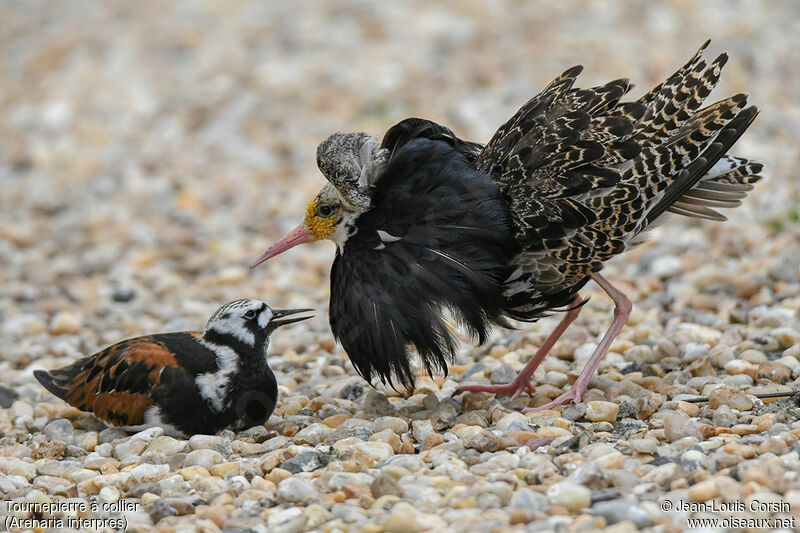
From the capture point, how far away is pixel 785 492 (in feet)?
12.2

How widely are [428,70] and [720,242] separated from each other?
15.4 ft

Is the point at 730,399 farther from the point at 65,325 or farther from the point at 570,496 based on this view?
the point at 65,325

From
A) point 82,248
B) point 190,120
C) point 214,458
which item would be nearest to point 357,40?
point 190,120

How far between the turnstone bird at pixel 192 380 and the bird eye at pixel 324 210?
0.61 m

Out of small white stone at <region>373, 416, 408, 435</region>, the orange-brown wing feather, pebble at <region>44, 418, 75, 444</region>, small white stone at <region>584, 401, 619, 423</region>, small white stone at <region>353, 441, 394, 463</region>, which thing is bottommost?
small white stone at <region>353, 441, 394, 463</region>

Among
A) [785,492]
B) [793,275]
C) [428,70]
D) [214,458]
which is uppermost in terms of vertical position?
[428,70]

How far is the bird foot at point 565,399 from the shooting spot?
16.9ft

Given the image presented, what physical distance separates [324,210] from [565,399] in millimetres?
1651

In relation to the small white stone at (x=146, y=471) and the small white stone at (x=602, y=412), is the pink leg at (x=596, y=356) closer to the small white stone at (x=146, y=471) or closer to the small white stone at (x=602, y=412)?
the small white stone at (x=602, y=412)

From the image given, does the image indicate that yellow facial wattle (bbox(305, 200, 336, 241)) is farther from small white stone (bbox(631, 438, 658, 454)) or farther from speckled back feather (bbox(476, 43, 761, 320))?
small white stone (bbox(631, 438, 658, 454))

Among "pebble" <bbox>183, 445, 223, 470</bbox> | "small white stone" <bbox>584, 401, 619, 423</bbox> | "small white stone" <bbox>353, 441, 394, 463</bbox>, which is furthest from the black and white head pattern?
"small white stone" <bbox>584, 401, 619, 423</bbox>

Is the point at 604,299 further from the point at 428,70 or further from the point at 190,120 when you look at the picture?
the point at 190,120

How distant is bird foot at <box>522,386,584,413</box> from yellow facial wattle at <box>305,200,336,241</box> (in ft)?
4.71

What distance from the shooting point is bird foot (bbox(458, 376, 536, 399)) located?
5.57 meters
